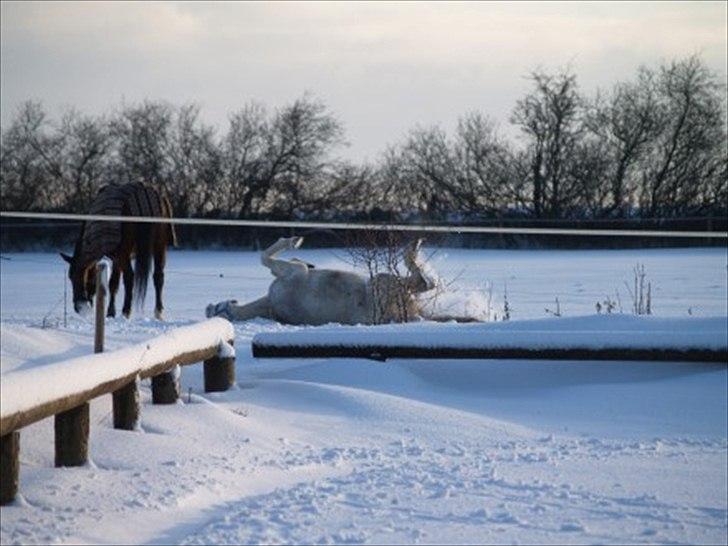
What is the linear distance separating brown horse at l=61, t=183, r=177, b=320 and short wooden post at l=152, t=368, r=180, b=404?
22.9ft

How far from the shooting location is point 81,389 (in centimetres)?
452

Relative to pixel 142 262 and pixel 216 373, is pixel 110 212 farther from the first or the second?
pixel 216 373

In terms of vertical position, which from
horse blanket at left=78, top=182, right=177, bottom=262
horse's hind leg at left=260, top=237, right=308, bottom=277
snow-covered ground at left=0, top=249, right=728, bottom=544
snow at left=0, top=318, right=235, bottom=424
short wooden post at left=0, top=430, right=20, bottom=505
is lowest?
snow-covered ground at left=0, top=249, right=728, bottom=544

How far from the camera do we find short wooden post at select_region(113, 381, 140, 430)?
5.20 m

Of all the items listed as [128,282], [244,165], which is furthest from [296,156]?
[128,282]

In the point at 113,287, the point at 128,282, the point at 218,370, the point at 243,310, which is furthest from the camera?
the point at 128,282

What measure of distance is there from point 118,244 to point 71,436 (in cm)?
856

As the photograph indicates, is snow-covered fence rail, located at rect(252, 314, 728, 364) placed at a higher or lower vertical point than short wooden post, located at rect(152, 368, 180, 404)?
higher

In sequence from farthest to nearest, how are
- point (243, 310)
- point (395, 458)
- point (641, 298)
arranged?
point (243, 310) → point (641, 298) → point (395, 458)

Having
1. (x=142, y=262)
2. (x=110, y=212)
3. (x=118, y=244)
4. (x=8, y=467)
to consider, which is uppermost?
(x=110, y=212)

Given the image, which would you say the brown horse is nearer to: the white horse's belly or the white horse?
the white horse

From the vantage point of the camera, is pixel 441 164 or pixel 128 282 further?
pixel 441 164

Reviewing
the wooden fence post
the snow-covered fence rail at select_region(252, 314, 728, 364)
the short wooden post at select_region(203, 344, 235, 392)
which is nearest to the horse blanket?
the snow-covered fence rail at select_region(252, 314, 728, 364)

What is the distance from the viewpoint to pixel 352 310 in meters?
11.9
